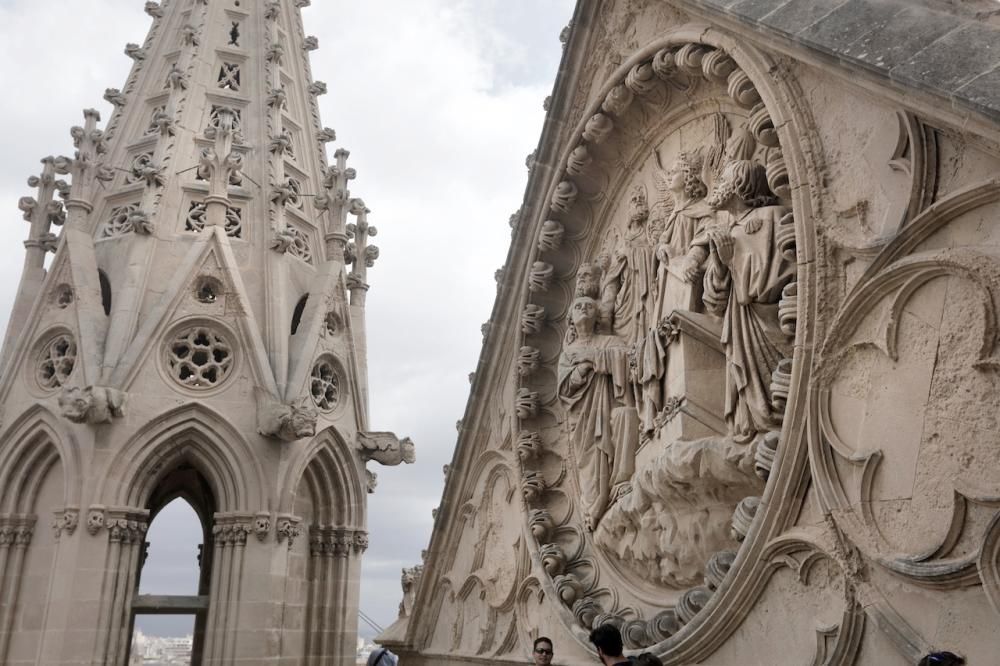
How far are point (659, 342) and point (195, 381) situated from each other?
990 cm

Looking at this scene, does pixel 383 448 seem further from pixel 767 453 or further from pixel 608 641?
pixel 608 641

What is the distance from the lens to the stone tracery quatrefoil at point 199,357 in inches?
561

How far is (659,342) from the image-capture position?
20.2 ft


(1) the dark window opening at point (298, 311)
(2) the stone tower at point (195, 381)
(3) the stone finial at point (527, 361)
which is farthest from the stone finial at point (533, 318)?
(1) the dark window opening at point (298, 311)

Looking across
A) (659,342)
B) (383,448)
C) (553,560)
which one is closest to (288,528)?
(383,448)

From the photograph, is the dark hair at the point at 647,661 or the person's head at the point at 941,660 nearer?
the person's head at the point at 941,660

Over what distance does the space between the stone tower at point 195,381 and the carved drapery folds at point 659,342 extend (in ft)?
24.2

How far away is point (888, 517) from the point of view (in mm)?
4023

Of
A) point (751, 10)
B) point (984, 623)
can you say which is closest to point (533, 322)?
point (751, 10)

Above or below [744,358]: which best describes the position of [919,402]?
below

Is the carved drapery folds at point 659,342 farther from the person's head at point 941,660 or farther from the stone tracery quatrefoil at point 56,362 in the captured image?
the stone tracery quatrefoil at point 56,362

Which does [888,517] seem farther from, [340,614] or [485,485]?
[340,614]

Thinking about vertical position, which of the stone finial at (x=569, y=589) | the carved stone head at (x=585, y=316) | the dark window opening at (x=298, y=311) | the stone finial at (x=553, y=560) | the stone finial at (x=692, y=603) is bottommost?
the stone finial at (x=692, y=603)

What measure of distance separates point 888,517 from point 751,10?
2.91 metres
